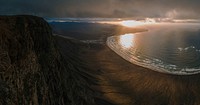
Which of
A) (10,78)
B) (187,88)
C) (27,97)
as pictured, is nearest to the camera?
(10,78)

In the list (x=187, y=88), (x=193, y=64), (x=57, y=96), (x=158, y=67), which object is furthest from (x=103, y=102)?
(x=193, y=64)

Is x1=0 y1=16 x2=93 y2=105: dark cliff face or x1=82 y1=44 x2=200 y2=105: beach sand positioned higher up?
x1=0 y1=16 x2=93 y2=105: dark cliff face

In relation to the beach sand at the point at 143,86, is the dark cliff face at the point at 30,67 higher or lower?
higher

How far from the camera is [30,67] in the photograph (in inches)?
1479

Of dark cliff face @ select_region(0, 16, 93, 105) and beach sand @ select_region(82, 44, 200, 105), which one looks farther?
beach sand @ select_region(82, 44, 200, 105)

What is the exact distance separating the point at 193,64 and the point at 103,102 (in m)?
65.6

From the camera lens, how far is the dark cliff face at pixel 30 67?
32844mm

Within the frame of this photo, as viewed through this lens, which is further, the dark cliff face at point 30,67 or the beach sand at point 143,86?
the beach sand at point 143,86

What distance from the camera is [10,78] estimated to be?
3262 cm

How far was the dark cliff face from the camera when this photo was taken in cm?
3284

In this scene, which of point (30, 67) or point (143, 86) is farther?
point (143, 86)

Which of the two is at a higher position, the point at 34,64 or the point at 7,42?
the point at 7,42

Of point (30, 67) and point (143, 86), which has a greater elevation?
point (30, 67)

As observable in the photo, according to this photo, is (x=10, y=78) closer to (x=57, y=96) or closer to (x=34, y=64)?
(x=34, y=64)
